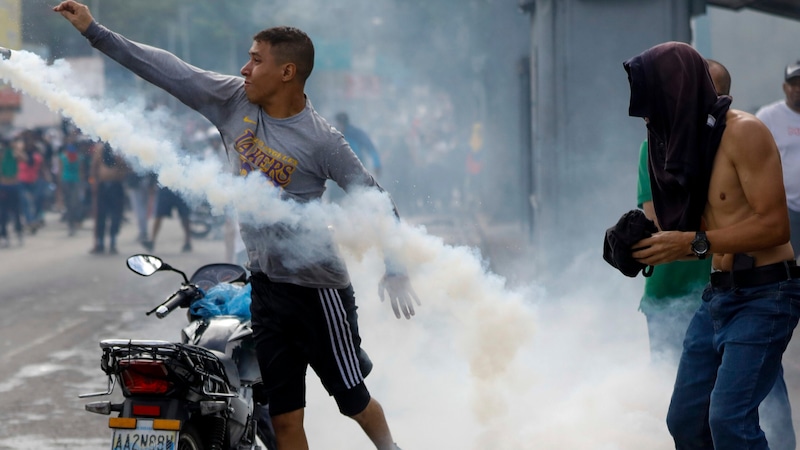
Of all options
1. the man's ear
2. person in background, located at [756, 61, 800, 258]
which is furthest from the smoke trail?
person in background, located at [756, 61, 800, 258]

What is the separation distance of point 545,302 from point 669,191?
4812mm

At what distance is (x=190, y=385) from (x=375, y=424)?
897mm

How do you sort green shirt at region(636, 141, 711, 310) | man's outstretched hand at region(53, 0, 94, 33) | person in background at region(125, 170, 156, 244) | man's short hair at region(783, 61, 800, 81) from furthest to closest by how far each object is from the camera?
person in background at region(125, 170, 156, 244), man's short hair at region(783, 61, 800, 81), green shirt at region(636, 141, 711, 310), man's outstretched hand at region(53, 0, 94, 33)

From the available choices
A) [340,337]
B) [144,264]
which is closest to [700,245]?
[340,337]

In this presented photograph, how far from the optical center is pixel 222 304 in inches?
178

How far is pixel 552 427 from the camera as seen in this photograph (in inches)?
204

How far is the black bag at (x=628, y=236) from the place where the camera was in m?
3.61

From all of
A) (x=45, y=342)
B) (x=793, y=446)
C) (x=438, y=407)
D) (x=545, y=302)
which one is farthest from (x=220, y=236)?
(x=793, y=446)

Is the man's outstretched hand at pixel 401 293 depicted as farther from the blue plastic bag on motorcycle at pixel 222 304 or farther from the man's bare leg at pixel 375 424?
the blue plastic bag on motorcycle at pixel 222 304

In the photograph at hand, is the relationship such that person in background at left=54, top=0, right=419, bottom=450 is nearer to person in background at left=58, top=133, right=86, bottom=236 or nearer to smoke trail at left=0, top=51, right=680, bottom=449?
smoke trail at left=0, top=51, right=680, bottom=449

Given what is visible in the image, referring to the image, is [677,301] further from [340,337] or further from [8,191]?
[8,191]

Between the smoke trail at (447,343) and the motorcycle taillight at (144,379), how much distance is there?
2.21 feet

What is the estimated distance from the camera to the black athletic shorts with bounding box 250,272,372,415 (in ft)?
13.7

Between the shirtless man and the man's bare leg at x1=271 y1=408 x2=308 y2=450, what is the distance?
144 cm
